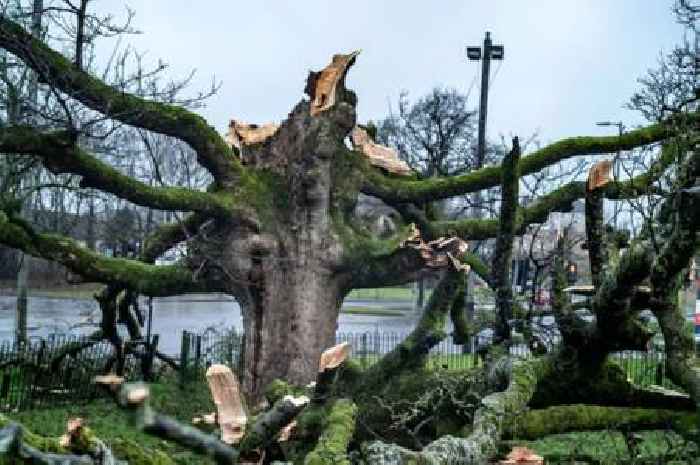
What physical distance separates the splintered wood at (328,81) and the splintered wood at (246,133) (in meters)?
0.70

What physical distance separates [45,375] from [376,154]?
241 inches

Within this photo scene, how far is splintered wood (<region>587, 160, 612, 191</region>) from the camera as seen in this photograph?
5574 millimetres

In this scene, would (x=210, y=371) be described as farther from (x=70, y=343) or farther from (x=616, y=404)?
(x=70, y=343)

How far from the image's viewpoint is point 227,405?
4.46 m

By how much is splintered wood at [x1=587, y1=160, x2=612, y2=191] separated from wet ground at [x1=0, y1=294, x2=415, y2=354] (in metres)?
15.2

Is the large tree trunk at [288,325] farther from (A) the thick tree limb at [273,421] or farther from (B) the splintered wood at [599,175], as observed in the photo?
(A) the thick tree limb at [273,421]

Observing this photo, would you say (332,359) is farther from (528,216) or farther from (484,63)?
(484,63)

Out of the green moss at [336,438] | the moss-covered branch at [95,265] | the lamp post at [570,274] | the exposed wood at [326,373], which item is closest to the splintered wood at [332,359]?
the exposed wood at [326,373]

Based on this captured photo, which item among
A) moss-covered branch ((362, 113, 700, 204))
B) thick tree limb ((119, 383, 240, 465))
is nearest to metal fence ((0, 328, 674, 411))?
moss-covered branch ((362, 113, 700, 204))

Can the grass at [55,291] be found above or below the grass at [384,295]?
below

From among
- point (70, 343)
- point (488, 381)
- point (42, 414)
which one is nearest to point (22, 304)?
point (70, 343)

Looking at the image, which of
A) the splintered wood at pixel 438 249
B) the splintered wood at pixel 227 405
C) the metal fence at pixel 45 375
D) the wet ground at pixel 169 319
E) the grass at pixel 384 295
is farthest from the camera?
the grass at pixel 384 295

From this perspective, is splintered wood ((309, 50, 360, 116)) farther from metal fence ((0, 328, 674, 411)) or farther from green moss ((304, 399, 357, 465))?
green moss ((304, 399, 357, 465))

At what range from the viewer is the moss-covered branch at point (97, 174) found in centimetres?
888
